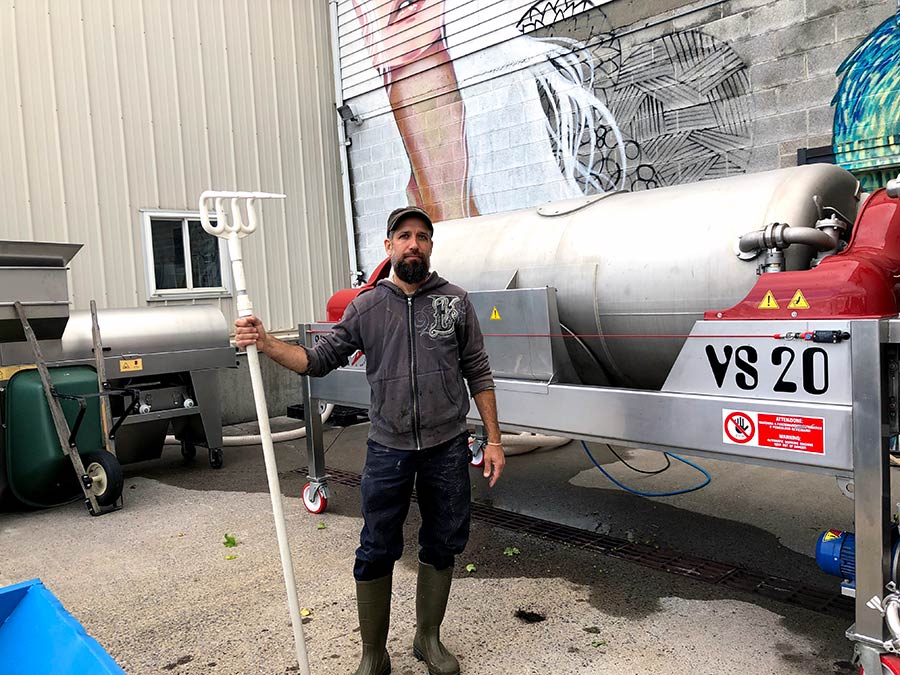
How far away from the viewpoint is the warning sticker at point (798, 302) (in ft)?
8.43

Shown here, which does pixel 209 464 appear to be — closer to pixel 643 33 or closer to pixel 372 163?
pixel 372 163

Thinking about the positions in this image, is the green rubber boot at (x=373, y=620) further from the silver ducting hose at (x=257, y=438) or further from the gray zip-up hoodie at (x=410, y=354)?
the silver ducting hose at (x=257, y=438)

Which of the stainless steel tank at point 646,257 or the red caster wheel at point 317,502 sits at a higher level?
the stainless steel tank at point 646,257

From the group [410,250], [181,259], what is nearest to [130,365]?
[181,259]

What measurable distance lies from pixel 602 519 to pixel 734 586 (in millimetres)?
1207

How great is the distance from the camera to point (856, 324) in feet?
7.67

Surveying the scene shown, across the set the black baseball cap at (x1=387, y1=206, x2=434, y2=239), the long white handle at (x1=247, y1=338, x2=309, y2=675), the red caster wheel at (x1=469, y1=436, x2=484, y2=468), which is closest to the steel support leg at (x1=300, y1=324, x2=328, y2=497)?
the red caster wheel at (x1=469, y1=436, x2=484, y2=468)

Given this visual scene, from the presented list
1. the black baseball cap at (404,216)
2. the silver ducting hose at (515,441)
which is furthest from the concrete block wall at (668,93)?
the black baseball cap at (404,216)

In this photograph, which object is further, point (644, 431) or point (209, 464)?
point (209, 464)

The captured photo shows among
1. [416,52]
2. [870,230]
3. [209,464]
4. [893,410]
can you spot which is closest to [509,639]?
[893,410]

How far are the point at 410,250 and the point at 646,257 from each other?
122 centimetres

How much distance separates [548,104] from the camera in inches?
300

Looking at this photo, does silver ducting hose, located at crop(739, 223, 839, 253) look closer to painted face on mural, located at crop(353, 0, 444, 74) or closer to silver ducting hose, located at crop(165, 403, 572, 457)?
silver ducting hose, located at crop(165, 403, 572, 457)

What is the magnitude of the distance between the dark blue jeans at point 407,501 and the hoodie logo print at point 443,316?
0.43 m
